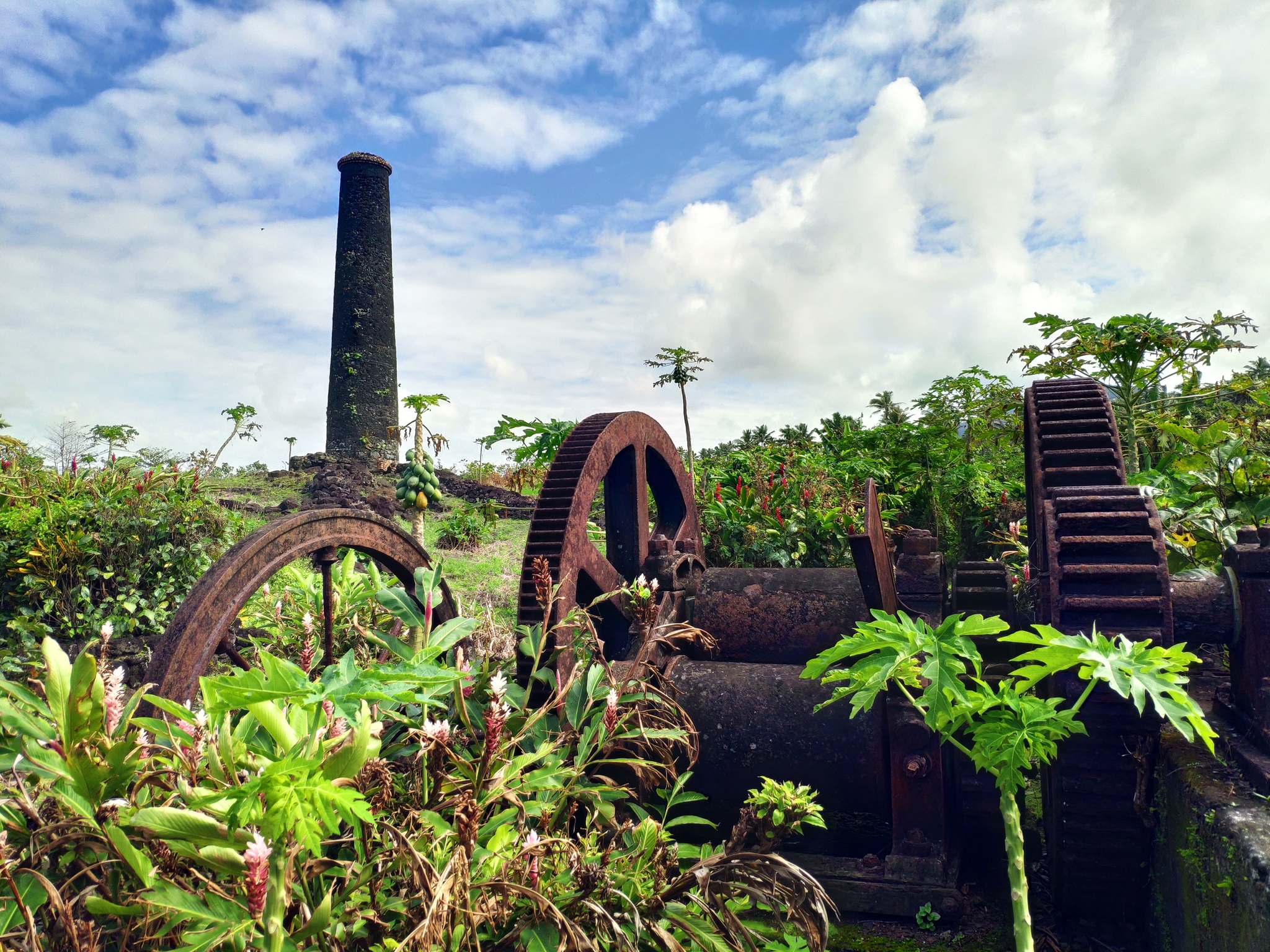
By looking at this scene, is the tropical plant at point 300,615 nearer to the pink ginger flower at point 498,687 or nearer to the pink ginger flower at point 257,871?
the pink ginger flower at point 498,687

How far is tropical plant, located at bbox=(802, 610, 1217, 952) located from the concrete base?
43cm

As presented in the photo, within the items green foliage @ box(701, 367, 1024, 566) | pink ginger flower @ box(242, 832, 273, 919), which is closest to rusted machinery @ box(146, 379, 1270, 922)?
pink ginger flower @ box(242, 832, 273, 919)

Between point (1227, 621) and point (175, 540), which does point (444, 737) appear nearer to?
point (1227, 621)

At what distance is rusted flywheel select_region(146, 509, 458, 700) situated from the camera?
7.70ft

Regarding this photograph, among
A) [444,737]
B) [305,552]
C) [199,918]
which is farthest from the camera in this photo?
[305,552]

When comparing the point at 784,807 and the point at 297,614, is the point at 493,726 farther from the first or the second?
the point at 297,614

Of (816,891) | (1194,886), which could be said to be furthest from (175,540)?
(1194,886)

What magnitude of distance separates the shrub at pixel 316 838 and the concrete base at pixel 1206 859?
947 mm

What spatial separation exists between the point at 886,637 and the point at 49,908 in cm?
166

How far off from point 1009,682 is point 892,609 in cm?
133

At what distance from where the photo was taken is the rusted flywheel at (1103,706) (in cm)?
229

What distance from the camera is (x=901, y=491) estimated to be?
7.32 meters

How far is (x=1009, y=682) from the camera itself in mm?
1793

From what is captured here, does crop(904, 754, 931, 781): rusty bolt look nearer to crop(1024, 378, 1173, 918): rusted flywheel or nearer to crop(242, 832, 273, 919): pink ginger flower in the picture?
crop(1024, 378, 1173, 918): rusted flywheel
